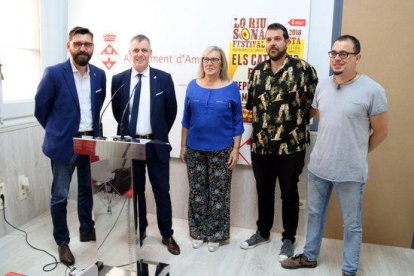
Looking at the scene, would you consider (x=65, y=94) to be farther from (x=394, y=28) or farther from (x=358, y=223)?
(x=394, y=28)

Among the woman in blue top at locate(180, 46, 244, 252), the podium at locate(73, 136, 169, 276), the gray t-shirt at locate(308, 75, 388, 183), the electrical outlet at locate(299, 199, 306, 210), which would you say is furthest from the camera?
the electrical outlet at locate(299, 199, 306, 210)

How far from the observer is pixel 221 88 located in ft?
8.07

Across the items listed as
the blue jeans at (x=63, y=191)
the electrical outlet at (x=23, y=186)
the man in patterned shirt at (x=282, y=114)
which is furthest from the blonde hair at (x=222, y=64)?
the electrical outlet at (x=23, y=186)

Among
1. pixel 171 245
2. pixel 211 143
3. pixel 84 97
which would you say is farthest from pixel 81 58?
pixel 171 245

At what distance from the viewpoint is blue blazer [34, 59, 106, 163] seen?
2238mm

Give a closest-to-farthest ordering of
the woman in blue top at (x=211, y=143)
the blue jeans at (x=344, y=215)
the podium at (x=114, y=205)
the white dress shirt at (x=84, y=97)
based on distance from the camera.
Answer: the podium at (x=114, y=205) < the blue jeans at (x=344, y=215) < the white dress shirt at (x=84, y=97) < the woman in blue top at (x=211, y=143)

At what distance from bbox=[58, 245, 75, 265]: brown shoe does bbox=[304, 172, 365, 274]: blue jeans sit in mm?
1519

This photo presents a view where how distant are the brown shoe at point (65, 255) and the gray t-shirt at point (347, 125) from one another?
1669 mm

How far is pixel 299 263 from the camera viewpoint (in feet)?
7.82

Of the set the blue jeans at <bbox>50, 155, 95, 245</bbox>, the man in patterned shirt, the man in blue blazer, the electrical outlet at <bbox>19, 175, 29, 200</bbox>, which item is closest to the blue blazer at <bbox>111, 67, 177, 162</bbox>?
the man in blue blazer

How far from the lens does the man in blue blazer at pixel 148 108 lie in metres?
2.33

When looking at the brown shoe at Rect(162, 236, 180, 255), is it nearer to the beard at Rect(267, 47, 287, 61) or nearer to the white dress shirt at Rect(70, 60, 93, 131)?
the white dress shirt at Rect(70, 60, 93, 131)

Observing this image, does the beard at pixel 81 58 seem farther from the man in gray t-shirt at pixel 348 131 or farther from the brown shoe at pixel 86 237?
the man in gray t-shirt at pixel 348 131

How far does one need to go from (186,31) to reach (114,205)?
1532mm
